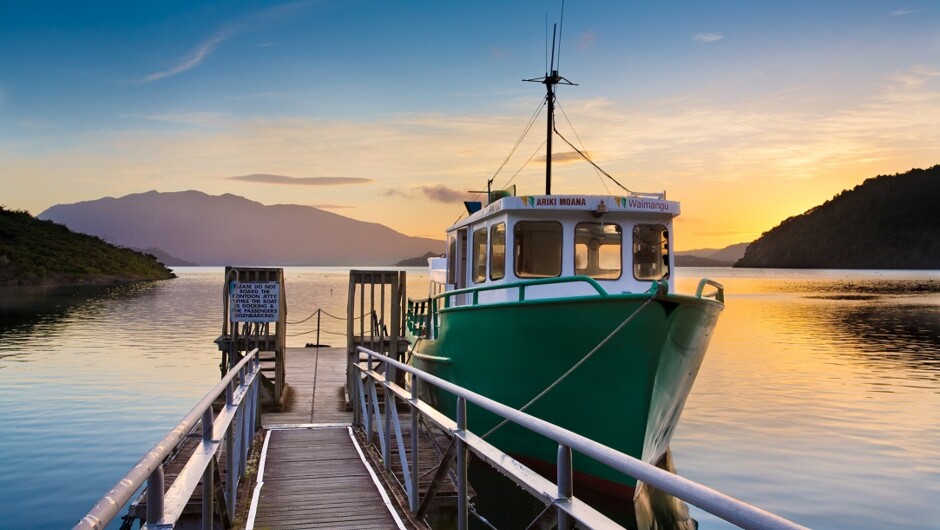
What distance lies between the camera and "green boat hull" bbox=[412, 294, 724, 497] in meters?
9.74

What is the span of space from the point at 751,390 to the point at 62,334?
33334 mm

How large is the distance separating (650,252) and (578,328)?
3753 mm

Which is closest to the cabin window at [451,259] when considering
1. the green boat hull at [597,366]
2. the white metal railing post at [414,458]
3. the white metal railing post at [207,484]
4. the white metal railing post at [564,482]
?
the green boat hull at [597,366]

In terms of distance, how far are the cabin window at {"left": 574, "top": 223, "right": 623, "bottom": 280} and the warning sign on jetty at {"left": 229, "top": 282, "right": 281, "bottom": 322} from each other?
18.9 feet

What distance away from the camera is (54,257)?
101 metres

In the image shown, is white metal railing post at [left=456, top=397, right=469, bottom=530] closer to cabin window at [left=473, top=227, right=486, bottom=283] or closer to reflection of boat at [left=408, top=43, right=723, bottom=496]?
reflection of boat at [left=408, top=43, right=723, bottom=496]

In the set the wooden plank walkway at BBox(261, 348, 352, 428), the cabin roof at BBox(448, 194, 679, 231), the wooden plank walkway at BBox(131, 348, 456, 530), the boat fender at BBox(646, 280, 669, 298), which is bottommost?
the wooden plank walkway at BBox(261, 348, 352, 428)

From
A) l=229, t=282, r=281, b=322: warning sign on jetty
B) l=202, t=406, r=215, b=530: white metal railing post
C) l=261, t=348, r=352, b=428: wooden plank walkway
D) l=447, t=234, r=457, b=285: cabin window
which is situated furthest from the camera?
l=447, t=234, r=457, b=285: cabin window

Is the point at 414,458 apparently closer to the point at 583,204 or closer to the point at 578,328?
the point at 578,328

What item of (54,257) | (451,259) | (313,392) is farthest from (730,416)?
(54,257)

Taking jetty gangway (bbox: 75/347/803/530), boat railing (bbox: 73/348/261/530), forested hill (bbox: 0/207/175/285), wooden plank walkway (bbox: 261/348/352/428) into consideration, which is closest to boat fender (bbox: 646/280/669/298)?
Result: jetty gangway (bbox: 75/347/803/530)

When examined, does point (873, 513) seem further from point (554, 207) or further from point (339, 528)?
point (339, 528)

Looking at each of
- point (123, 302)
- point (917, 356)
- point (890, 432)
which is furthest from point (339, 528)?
point (123, 302)

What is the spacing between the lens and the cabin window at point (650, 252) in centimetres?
1312
